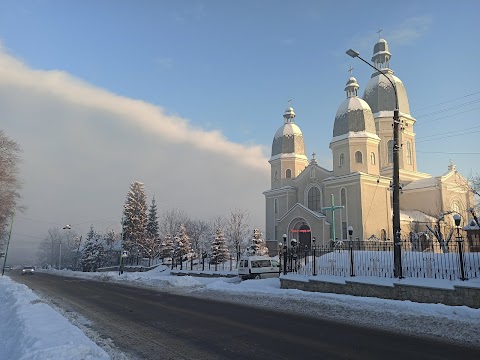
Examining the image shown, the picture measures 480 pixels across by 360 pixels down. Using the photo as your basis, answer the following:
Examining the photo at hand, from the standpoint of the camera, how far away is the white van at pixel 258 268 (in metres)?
25.7

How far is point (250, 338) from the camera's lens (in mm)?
8523

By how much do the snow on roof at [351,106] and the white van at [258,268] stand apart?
26421 millimetres

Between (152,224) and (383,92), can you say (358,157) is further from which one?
(152,224)

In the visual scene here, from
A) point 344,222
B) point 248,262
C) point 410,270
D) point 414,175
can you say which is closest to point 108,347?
point 410,270

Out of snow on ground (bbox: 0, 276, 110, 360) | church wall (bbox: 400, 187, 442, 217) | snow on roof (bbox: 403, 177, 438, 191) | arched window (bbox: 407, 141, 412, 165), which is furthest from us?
arched window (bbox: 407, 141, 412, 165)

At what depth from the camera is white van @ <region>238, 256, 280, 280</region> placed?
84.2 ft

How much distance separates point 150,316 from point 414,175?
48.0 metres

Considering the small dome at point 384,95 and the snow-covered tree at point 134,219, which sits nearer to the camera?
the small dome at point 384,95

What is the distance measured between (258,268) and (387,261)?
11.0 meters

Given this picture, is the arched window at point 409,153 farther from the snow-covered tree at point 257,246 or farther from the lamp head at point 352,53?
the lamp head at point 352,53

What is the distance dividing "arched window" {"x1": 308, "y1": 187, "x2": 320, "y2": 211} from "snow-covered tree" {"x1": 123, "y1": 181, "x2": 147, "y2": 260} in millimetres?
27918

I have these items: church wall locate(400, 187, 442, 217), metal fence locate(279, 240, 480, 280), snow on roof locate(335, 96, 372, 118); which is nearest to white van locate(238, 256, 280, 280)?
metal fence locate(279, 240, 480, 280)

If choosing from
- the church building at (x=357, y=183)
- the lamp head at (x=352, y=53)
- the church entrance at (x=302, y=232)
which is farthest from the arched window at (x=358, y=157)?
the lamp head at (x=352, y=53)

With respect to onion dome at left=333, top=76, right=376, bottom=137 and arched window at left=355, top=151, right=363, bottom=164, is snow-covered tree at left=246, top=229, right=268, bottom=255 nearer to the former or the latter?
arched window at left=355, top=151, right=363, bottom=164
